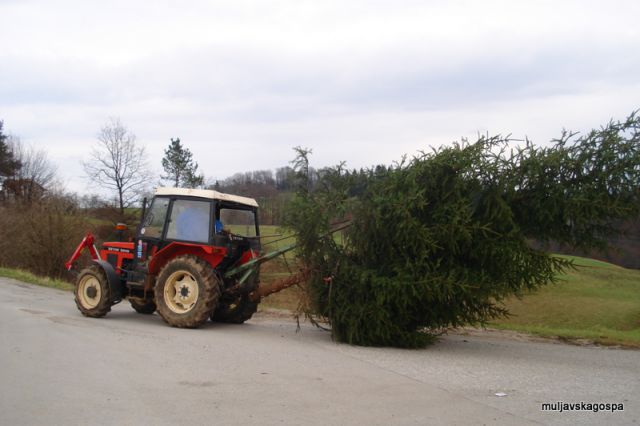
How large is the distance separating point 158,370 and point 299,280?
11.3ft

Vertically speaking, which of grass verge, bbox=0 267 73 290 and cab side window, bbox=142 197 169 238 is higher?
cab side window, bbox=142 197 169 238

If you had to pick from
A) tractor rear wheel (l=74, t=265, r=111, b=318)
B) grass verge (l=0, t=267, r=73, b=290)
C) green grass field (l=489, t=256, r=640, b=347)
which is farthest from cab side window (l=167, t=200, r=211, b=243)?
grass verge (l=0, t=267, r=73, b=290)

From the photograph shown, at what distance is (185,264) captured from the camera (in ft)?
33.7

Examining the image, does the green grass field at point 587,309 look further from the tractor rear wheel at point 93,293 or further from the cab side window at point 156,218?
the tractor rear wheel at point 93,293

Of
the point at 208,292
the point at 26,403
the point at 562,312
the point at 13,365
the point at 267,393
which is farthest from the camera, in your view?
the point at 562,312

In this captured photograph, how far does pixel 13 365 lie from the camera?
22.0 ft

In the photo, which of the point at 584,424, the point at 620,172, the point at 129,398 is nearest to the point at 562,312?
the point at 620,172

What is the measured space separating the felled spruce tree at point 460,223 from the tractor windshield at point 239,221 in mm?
2277

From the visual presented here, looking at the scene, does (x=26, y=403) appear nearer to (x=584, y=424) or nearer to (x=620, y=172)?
(x=584, y=424)

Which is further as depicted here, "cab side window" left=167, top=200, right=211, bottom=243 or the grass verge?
the grass verge

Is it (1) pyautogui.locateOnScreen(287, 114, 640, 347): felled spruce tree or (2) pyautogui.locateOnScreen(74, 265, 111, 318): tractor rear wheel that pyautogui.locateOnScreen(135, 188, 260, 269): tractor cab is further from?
(1) pyautogui.locateOnScreen(287, 114, 640, 347): felled spruce tree

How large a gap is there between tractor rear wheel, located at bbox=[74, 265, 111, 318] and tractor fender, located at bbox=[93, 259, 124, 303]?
0.06 metres

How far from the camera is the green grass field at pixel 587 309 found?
43.8 ft

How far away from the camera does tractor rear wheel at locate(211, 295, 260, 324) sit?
1148 cm
